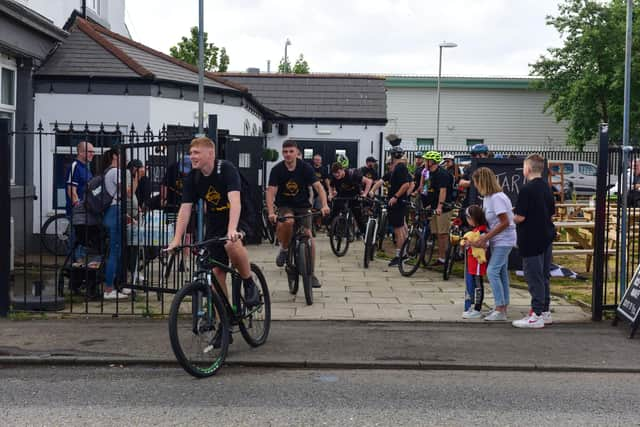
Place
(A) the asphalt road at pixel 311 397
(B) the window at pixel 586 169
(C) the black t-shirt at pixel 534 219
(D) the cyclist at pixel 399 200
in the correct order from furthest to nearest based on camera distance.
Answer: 1. (B) the window at pixel 586 169
2. (D) the cyclist at pixel 399 200
3. (C) the black t-shirt at pixel 534 219
4. (A) the asphalt road at pixel 311 397

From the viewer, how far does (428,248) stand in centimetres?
1264

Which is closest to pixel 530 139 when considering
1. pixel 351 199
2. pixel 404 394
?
pixel 351 199

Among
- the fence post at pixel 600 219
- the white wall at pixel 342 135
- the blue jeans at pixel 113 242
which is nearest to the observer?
the fence post at pixel 600 219

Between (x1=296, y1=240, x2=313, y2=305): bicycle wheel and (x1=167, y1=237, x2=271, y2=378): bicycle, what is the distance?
2373 mm

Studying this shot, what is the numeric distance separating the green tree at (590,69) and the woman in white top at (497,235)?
34.6m

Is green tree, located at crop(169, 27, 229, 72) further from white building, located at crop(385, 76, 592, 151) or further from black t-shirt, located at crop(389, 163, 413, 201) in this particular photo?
black t-shirt, located at crop(389, 163, 413, 201)

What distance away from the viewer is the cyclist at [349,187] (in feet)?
53.3

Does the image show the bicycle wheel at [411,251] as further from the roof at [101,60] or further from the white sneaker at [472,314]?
the roof at [101,60]

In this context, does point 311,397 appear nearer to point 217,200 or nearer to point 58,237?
point 217,200

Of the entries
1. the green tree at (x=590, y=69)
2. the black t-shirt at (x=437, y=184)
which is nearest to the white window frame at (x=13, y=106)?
the black t-shirt at (x=437, y=184)

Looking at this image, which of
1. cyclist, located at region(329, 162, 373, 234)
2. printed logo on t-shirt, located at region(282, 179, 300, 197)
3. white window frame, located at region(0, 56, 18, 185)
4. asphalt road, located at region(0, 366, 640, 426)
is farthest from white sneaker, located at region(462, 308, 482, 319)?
white window frame, located at region(0, 56, 18, 185)

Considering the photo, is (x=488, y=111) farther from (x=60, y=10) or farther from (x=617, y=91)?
(x=60, y=10)

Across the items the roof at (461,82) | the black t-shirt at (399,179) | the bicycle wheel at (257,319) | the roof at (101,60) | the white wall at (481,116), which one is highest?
the roof at (461,82)

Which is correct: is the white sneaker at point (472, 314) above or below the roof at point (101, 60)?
below
